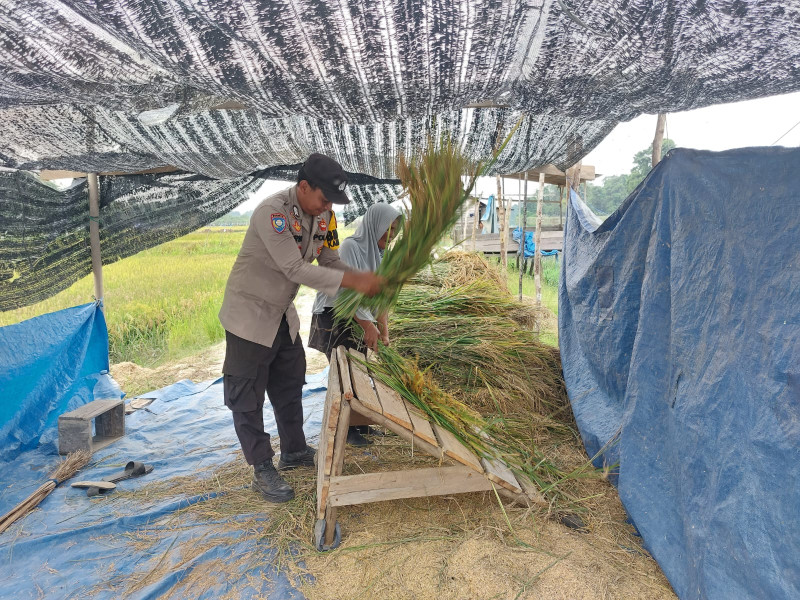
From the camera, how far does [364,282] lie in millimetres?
2174

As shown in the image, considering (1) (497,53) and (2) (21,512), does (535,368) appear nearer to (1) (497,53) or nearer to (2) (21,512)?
(1) (497,53)

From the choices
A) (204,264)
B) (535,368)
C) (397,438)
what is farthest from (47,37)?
(204,264)

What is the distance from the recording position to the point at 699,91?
6.27 feet

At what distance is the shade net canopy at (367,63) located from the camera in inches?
57.7

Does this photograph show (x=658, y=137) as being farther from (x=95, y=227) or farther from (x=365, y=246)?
(x=95, y=227)

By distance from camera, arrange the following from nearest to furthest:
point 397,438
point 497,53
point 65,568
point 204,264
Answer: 1. point 497,53
2. point 65,568
3. point 397,438
4. point 204,264

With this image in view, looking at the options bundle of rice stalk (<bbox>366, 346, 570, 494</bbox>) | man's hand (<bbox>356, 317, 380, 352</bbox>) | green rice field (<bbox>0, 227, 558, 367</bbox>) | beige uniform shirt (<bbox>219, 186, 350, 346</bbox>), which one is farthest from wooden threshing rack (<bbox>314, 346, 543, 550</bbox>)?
green rice field (<bbox>0, 227, 558, 367</bbox>)

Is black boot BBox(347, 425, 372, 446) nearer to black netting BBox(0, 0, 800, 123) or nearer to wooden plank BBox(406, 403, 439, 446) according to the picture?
wooden plank BBox(406, 403, 439, 446)

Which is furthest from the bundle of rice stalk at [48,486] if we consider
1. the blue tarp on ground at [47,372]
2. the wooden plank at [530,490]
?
the wooden plank at [530,490]

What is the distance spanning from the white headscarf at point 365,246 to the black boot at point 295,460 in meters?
0.87

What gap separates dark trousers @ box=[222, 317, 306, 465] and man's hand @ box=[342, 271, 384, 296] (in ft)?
2.20

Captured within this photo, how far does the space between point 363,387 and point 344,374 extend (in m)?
0.11

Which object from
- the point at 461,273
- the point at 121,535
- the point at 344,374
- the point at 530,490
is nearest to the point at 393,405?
the point at 344,374

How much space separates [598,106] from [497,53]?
695 mm
